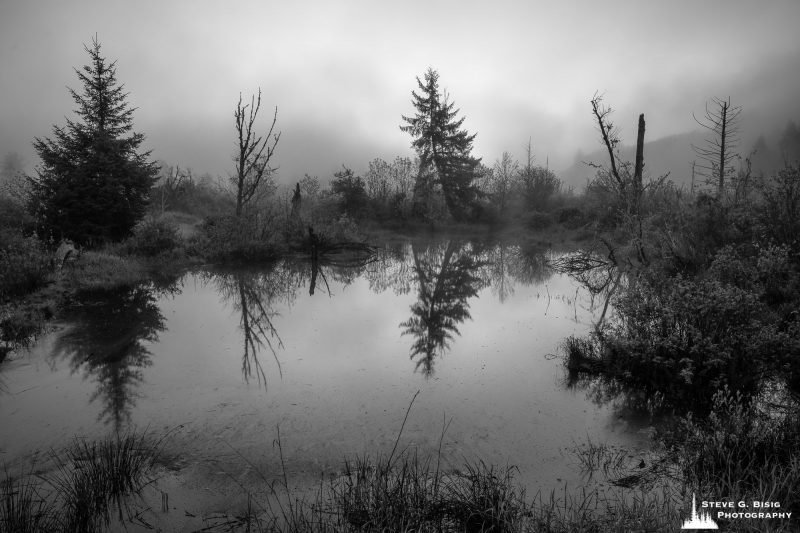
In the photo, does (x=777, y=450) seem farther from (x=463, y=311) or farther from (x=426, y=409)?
(x=463, y=311)

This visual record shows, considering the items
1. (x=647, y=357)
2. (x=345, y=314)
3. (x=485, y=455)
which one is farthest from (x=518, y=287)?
(x=485, y=455)

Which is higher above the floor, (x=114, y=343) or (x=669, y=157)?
(x=669, y=157)

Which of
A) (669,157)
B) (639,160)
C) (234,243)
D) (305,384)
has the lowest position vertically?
(305,384)

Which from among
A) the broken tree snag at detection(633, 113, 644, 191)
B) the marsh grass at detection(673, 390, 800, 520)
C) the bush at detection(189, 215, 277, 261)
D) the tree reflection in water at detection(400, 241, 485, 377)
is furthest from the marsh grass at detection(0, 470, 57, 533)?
the broken tree snag at detection(633, 113, 644, 191)

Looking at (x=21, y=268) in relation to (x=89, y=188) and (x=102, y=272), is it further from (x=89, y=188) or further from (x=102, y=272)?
(x=89, y=188)

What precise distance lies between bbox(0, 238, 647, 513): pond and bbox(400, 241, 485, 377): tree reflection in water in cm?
7

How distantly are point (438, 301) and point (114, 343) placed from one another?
7.01m

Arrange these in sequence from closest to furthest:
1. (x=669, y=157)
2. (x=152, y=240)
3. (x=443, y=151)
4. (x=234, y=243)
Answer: (x=152, y=240) < (x=234, y=243) < (x=443, y=151) < (x=669, y=157)

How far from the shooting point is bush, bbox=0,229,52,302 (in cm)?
966

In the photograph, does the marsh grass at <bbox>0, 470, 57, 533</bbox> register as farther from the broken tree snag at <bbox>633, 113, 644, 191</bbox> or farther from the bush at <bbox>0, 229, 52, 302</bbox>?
the broken tree snag at <bbox>633, 113, 644, 191</bbox>

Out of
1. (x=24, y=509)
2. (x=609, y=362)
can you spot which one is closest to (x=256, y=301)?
(x=24, y=509)

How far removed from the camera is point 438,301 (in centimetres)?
1074

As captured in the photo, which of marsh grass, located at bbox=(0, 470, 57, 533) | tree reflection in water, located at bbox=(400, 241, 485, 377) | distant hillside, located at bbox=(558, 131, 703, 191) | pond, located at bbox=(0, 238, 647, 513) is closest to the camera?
marsh grass, located at bbox=(0, 470, 57, 533)

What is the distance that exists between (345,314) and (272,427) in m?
5.14
